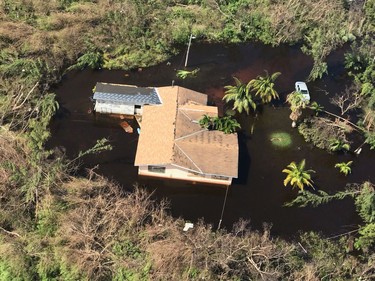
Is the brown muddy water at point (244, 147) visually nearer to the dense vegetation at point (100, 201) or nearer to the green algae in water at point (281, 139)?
the green algae in water at point (281, 139)

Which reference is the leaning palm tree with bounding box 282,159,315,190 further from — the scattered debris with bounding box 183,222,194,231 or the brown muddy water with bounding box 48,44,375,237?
the scattered debris with bounding box 183,222,194,231

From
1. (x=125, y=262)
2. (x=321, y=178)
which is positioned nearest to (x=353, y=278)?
(x=321, y=178)

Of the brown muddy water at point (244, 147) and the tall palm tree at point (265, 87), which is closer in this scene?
the brown muddy water at point (244, 147)

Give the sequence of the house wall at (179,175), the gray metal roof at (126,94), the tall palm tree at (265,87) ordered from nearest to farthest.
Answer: the house wall at (179,175) < the gray metal roof at (126,94) < the tall palm tree at (265,87)

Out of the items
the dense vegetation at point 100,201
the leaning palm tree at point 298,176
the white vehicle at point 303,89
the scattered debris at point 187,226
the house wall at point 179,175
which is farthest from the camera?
the white vehicle at point 303,89

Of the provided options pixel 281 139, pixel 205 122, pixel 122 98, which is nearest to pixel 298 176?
pixel 281 139

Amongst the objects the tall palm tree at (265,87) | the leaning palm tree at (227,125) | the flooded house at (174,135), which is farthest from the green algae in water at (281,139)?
the flooded house at (174,135)

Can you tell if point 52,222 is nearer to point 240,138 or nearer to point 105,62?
point 240,138

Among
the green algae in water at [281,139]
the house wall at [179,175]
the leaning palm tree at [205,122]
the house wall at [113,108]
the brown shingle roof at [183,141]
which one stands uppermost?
the leaning palm tree at [205,122]
